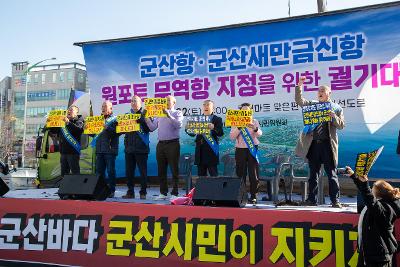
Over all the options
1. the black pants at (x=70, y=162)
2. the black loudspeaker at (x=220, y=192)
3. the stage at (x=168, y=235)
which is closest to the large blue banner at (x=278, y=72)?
the black pants at (x=70, y=162)

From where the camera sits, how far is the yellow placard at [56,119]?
21.5 feet

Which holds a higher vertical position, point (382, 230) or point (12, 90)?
point (12, 90)

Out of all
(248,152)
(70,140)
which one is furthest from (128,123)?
(248,152)

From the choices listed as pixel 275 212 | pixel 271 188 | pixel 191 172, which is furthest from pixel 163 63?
pixel 275 212

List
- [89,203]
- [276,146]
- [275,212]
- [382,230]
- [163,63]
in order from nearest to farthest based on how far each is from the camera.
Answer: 1. [382,230]
2. [275,212]
3. [89,203]
4. [276,146]
5. [163,63]

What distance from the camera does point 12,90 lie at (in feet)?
202

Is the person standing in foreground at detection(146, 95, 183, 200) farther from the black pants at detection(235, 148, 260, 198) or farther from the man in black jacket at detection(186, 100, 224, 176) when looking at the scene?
the black pants at detection(235, 148, 260, 198)

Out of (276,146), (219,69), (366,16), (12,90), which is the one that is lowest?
(276,146)

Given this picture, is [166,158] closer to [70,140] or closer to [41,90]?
[70,140]

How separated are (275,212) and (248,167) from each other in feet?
7.23

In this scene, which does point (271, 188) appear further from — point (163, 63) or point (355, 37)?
point (163, 63)

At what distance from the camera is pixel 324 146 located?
530 cm

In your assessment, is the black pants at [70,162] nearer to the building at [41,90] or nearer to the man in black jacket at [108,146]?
the man in black jacket at [108,146]

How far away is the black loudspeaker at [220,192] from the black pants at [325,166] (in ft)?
4.86
